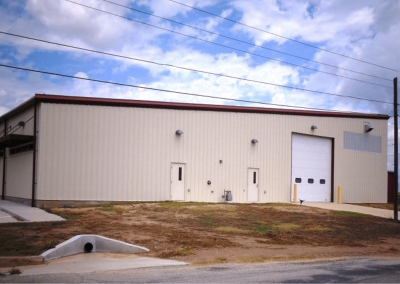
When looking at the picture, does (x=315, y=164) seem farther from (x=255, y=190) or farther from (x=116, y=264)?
(x=116, y=264)

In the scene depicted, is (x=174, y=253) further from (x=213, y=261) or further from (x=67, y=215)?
(x=67, y=215)

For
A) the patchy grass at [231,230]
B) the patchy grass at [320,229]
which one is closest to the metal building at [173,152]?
the patchy grass at [231,230]

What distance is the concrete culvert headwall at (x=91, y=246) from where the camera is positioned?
38.5 feet

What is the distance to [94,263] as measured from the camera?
11.0 m

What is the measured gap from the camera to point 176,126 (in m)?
25.1

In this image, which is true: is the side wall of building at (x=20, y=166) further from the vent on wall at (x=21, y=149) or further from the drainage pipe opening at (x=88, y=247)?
the drainage pipe opening at (x=88, y=247)

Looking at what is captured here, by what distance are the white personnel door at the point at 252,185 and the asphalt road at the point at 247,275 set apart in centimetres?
1514

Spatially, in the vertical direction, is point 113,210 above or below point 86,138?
below

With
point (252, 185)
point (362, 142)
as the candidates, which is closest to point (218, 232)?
point (252, 185)

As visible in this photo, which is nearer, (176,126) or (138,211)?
(138,211)

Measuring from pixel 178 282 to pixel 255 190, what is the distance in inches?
742

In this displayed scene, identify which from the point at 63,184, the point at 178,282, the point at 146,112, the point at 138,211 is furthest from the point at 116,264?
the point at 146,112

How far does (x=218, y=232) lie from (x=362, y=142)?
19913 mm

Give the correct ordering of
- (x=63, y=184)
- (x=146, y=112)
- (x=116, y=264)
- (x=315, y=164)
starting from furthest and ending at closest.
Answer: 1. (x=315, y=164)
2. (x=146, y=112)
3. (x=63, y=184)
4. (x=116, y=264)
